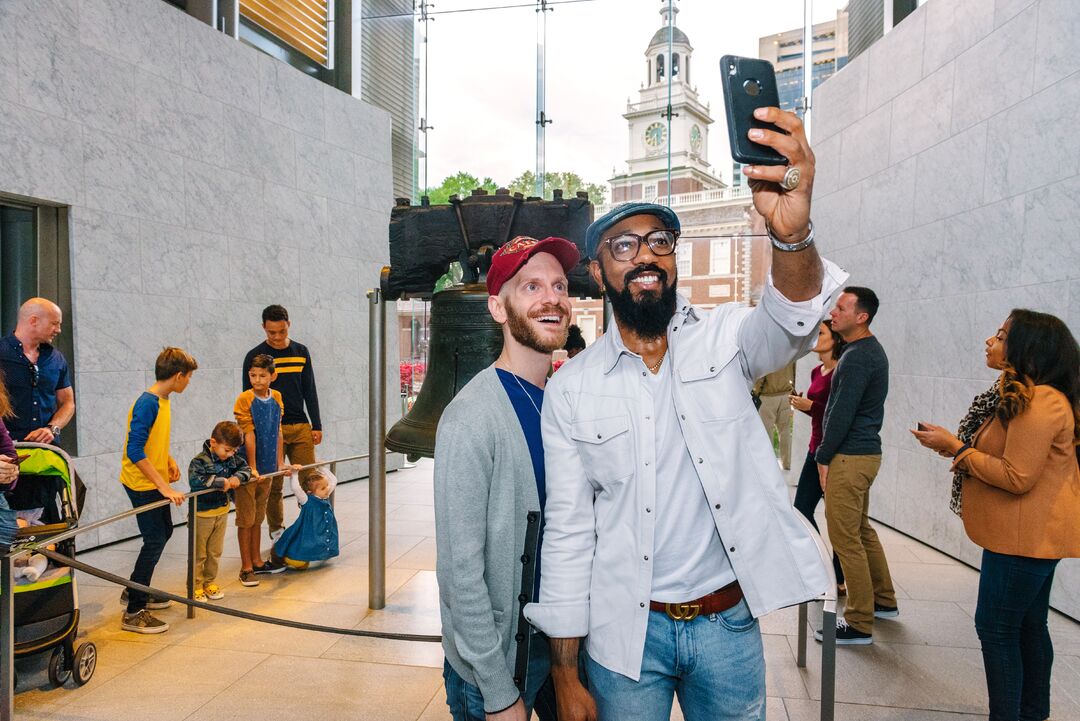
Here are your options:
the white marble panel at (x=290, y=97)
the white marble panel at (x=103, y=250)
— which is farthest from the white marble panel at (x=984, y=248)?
the white marble panel at (x=103, y=250)

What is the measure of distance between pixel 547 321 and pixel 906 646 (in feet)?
11.0

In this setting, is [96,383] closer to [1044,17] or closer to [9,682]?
[9,682]

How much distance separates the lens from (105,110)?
5.50 meters

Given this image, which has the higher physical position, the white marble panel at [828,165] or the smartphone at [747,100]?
the white marble panel at [828,165]

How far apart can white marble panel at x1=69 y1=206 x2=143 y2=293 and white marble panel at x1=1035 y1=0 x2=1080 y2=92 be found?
21.5ft

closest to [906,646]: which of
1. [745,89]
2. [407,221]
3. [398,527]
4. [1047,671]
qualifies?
[1047,671]

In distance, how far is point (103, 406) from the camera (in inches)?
216

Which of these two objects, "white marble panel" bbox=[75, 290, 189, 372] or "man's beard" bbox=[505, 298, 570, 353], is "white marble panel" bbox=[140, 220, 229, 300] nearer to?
"white marble panel" bbox=[75, 290, 189, 372]

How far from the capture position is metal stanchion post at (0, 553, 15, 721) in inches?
106

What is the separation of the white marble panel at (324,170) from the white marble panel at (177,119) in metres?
1.04

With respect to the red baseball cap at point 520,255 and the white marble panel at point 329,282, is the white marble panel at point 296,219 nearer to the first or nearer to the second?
the white marble panel at point 329,282

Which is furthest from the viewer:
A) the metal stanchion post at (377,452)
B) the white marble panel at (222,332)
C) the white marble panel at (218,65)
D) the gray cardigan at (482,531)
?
the white marble panel at (222,332)

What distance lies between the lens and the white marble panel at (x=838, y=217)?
22.7 ft

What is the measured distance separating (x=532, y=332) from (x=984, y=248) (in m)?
4.58
